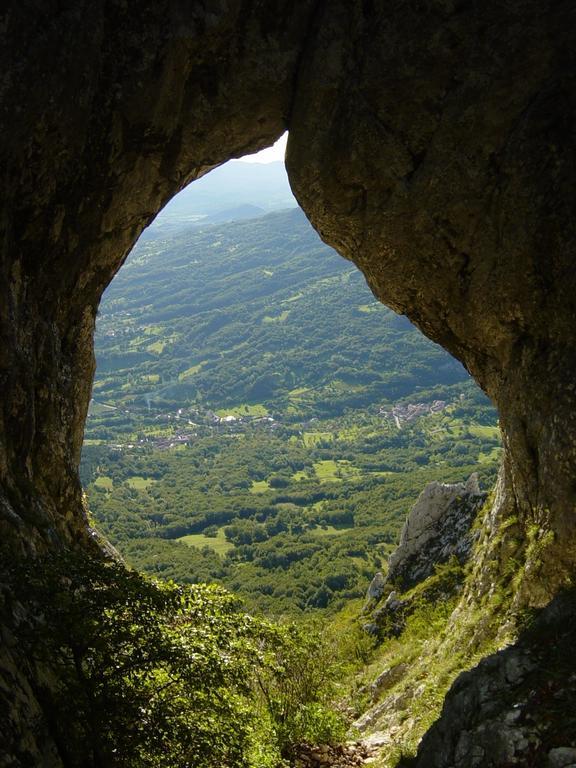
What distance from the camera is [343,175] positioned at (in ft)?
65.5

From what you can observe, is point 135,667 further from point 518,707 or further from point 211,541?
point 211,541

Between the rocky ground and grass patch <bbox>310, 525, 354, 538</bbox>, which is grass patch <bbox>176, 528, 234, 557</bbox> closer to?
grass patch <bbox>310, 525, 354, 538</bbox>

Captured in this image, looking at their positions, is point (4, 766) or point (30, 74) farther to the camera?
point (30, 74)

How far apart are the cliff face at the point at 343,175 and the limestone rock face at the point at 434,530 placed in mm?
9171

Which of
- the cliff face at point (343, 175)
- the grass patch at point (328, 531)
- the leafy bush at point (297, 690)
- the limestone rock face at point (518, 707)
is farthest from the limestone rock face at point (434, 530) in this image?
the grass patch at point (328, 531)

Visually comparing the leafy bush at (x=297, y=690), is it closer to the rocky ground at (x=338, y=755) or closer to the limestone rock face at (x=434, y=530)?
the rocky ground at (x=338, y=755)

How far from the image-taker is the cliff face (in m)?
15.3

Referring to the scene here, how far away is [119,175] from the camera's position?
1919 cm

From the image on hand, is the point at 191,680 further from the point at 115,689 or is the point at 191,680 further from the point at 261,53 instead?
the point at 261,53

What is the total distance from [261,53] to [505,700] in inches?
754

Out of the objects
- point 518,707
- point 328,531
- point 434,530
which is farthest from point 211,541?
point 518,707

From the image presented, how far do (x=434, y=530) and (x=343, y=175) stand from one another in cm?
2029

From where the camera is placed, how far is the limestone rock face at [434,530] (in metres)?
31.2

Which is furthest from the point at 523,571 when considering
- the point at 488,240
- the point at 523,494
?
the point at 488,240
